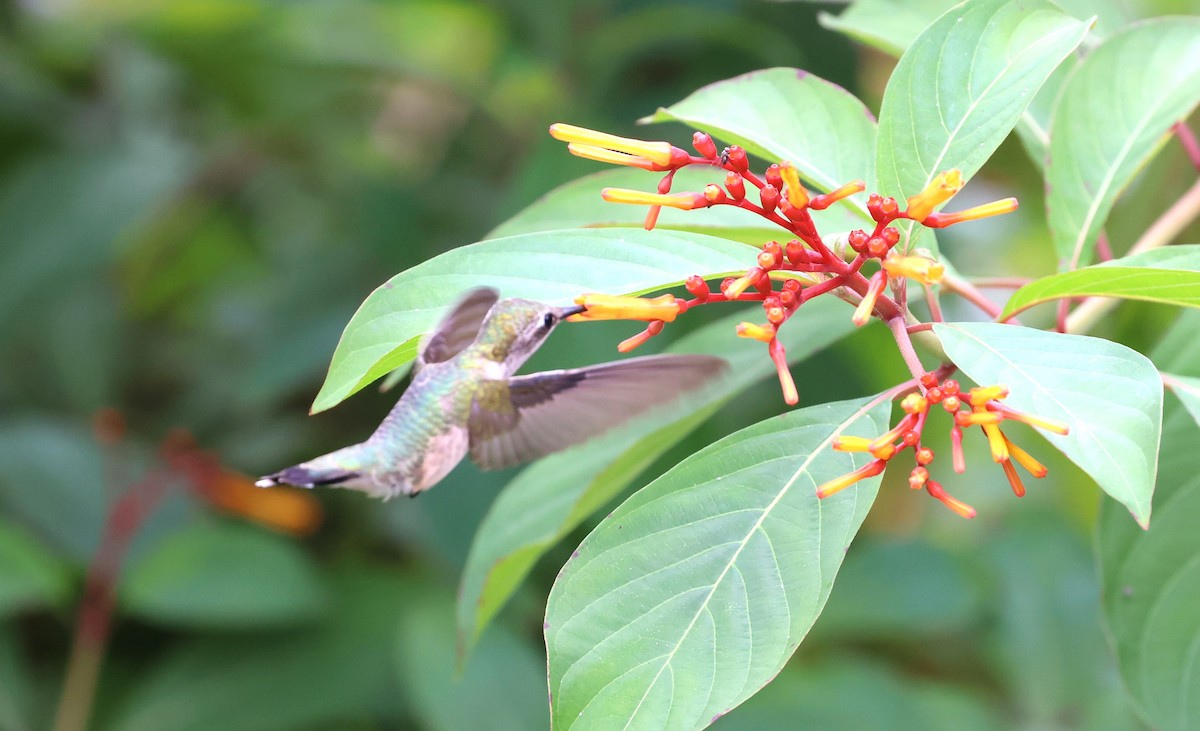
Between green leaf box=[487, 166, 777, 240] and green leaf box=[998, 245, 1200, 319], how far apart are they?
25 centimetres

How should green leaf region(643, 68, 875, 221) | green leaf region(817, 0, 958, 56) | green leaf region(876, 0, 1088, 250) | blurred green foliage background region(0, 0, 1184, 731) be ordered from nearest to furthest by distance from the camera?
1. green leaf region(876, 0, 1088, 250)
2. green leaf region(643, 68, 875, 221)
3. green leaf region(817, 0, 958, 56)
4. blurred green foliage background region(0, 0, 1184, 731)

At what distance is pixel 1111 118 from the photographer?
92 centimetres

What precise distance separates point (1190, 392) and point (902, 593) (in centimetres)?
100

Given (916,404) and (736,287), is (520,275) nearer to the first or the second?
(736,287)

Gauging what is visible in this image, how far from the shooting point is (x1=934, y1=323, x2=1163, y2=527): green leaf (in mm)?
548

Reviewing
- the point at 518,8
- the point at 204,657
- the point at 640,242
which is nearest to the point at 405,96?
the point at 518,8

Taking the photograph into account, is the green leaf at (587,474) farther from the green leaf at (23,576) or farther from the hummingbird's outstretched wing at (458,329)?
the green leaf at (23,576)

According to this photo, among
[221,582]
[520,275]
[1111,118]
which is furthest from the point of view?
[221,582]

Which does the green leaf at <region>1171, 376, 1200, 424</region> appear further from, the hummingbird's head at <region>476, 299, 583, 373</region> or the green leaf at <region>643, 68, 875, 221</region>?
the hummingbird's head at <region>476, 299, 583, 373</region>

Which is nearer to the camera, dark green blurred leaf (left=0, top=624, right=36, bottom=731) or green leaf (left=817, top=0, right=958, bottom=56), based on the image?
green leaf (left=817, top=0, right=958, bottom=56)

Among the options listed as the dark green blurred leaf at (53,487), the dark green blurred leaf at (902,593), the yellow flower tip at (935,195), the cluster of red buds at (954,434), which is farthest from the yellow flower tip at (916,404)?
the dark green blurred leaf at (53,487)

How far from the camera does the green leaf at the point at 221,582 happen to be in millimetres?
1596

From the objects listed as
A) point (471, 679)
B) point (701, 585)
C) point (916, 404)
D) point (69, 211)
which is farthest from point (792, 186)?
point (69, 211)

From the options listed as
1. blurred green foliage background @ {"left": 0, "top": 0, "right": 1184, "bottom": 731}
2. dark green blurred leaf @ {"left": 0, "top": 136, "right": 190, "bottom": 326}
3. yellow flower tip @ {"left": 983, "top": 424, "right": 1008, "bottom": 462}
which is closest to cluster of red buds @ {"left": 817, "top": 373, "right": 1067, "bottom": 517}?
yellow flower tip @ {"left": 983, "top": 424, "right": 1008, "bottom": 462}
